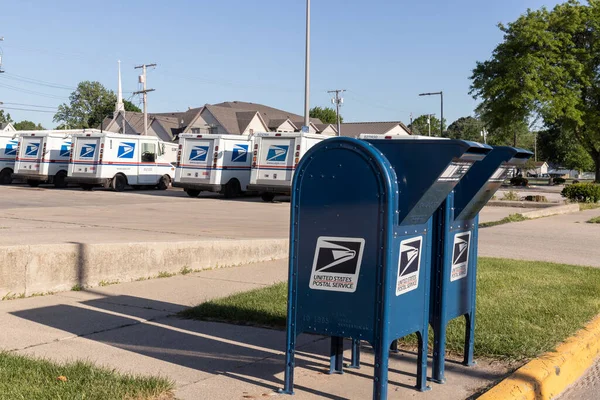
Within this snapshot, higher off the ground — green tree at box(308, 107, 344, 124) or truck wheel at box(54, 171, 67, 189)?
green tree at box(308, 107, 344, 124)

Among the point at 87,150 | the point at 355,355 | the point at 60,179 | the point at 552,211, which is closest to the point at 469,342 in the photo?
the point at 355,355

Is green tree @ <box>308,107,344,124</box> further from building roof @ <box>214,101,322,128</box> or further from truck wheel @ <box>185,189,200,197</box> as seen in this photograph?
truck wheel @ <box>185,189,200,197</box>

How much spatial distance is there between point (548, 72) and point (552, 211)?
82.1 feet

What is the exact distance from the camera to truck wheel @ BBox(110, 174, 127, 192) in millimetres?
30688

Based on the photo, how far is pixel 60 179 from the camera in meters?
32.5

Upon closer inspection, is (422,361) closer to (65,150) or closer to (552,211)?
(552,211)

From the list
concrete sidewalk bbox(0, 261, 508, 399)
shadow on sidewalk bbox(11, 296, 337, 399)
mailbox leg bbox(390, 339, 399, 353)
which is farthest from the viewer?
mailbox leg bbox(390, 339, 399, 353)

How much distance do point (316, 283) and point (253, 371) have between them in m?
1.05

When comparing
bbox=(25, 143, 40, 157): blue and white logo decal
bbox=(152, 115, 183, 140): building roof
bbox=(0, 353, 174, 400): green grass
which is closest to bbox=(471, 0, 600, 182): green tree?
bbox=(25, 143, 40, 157): blue and white logo decal

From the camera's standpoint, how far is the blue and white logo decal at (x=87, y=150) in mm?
30500

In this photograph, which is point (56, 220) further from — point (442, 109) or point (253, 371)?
point (442, 109)

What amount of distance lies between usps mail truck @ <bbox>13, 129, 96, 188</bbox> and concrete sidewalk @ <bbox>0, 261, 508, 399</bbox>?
1023 inches

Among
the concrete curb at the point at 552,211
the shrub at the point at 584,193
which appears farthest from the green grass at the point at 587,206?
the shrub at the point at 584,193

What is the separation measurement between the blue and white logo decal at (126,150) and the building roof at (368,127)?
49.3 m
